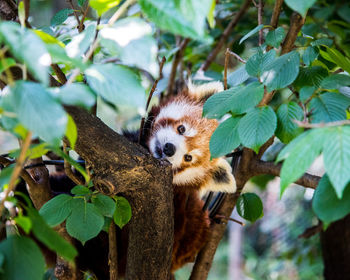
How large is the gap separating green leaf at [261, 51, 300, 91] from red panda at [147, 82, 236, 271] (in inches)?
36.4

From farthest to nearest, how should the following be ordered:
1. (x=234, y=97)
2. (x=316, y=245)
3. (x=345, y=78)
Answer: (x=316, y=245) < (x=234, y=97) < (x=345, y=78)

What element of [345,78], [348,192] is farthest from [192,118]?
[348,192]

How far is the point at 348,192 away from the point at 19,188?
4.93 ft

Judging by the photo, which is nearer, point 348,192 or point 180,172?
point 348,192

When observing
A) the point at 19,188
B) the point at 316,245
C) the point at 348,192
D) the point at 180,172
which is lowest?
the point at 316,245

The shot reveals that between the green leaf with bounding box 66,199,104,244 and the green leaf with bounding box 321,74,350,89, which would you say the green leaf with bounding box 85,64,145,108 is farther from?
the green leaf with bounding box 321,74,350,89

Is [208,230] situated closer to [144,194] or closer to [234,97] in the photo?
[144,194]

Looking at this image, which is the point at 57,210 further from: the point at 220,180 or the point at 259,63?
the point at 220,180

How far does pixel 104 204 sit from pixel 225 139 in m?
0.44

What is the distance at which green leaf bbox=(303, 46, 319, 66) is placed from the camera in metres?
1.31

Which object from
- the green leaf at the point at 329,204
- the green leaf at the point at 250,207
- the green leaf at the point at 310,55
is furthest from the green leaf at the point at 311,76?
the green leaf at the point at 250,207

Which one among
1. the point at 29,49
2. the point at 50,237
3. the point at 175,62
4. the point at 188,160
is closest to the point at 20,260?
the point at 50,237

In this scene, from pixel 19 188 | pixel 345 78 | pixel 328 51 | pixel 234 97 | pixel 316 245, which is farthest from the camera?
pixel 316 245

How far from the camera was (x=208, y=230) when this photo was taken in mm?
2158
